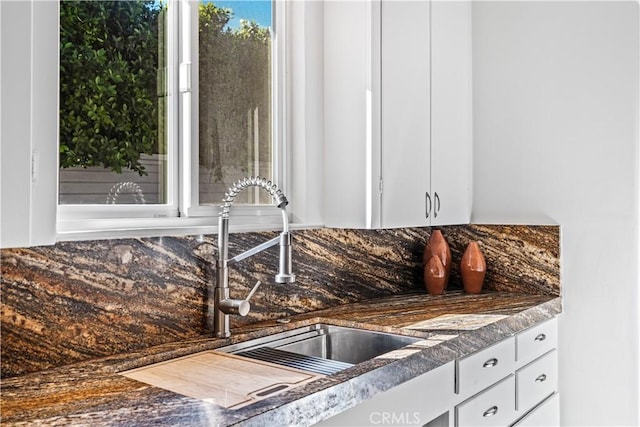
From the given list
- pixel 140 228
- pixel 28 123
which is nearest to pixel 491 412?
pixel 140 228

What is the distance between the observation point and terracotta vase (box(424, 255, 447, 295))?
9.05 feet

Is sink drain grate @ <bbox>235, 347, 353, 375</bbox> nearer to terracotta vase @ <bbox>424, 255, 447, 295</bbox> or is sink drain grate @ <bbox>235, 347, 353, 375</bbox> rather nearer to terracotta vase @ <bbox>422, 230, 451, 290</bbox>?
terracotta vase @ <bbox>424, 255, 447, 295</bbox>

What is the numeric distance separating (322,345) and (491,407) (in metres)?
0.63

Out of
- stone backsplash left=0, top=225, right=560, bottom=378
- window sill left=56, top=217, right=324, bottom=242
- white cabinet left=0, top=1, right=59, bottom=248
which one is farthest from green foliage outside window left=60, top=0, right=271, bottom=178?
white cabinet left=0, top=1, right=59, bottom=248

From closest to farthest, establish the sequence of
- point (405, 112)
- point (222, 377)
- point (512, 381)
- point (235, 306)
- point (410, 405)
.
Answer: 1. point (222, 377)
2. point (410, 405)
3. point (235, 306)
4. point (512, 381)
5. point (405, 112)

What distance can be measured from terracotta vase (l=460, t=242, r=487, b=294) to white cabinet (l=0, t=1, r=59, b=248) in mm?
2067

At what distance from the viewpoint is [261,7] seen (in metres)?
2.26

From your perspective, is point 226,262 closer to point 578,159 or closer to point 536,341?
point 536,341

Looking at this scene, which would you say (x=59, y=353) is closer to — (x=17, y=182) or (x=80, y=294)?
(x=80, y=294)

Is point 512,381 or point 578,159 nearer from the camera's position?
point 512,381

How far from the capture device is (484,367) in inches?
80.7

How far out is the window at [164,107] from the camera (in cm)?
167

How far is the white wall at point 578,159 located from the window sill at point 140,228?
1361mm

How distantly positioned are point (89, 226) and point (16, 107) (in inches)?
23.1
